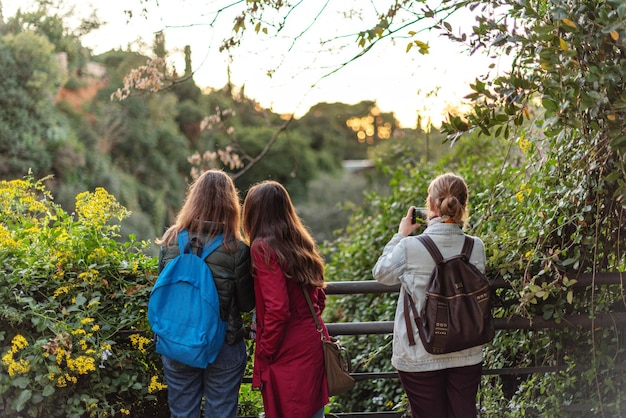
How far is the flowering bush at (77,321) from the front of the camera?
337 centimetres

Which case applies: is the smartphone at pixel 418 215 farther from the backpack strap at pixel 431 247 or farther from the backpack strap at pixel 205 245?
the backpack strap at pixel 205 245

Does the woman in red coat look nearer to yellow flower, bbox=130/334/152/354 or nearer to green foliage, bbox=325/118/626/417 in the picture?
yellow flower, bbox=130/334/152/354

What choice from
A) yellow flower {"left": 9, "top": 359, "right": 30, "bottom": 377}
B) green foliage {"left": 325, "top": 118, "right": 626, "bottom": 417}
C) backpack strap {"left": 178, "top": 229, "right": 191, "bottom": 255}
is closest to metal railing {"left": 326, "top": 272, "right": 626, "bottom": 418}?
green foliage {"left": 325, "top": 118, "right": 626, "bottom": 417}

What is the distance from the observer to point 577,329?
3842 millimetres

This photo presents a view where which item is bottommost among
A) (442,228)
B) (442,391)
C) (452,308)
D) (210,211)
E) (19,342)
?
(442,391)

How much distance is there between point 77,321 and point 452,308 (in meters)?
1.82

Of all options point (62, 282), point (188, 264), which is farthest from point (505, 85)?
point (62, 282)

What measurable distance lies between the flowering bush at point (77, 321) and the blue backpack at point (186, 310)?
1.32ft

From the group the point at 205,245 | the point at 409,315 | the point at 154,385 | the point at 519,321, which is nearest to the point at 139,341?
the point at 154,385

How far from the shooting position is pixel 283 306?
3.18 meters

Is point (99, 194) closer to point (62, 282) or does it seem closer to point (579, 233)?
point (62, 282)

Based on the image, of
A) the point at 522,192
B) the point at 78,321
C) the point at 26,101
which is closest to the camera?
the point at 78,321

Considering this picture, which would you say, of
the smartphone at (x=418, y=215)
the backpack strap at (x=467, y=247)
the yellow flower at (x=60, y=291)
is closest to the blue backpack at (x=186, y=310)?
the yellow flower at (x=60, y=291)

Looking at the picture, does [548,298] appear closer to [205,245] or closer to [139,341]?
[205,245]
